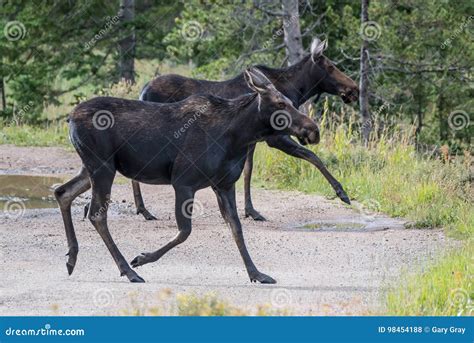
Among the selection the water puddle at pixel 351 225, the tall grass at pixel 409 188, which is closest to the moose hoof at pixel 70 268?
the tall grass at pixel 409 188

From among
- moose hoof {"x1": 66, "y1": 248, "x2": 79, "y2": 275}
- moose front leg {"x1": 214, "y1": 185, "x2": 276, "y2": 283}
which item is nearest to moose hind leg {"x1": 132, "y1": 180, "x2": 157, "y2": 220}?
moose hoof {"x1": 66, "y1": 248, "x2": 79, "y2": 275}

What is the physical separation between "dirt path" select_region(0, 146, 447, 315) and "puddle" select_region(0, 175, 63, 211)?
0.54 m

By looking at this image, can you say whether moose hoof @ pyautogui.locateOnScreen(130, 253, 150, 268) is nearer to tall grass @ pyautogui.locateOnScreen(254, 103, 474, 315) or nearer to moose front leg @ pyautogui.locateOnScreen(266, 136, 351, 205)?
tall grass @ pyautogui.locateOnScreen(254, 103, 474, 315)

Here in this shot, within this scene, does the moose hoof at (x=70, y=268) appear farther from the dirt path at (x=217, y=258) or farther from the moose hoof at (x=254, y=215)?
the moose hoof at (x=254, y=215)

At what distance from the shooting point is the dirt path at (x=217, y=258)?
9.68 meters

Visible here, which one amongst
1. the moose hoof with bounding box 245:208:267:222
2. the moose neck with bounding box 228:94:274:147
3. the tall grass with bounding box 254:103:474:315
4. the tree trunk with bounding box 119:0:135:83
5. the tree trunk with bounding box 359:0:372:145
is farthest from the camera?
the tree trunk with bounding box 119:0:135:83

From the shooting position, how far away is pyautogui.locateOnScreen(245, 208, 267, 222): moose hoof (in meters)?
14.9

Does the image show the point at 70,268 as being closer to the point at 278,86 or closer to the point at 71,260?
the point at 71,260

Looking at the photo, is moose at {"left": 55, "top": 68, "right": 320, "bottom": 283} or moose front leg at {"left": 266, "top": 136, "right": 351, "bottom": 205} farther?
moose front leg at {"left": 266, "top": 136, "right": 351, "bottom": 205}

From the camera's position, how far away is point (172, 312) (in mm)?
8688

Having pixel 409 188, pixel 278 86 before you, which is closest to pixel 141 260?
pixel 278 86

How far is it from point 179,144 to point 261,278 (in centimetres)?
155

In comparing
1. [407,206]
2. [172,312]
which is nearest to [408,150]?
[407,206]

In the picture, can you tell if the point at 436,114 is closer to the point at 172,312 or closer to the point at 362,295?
the point at 362,295
